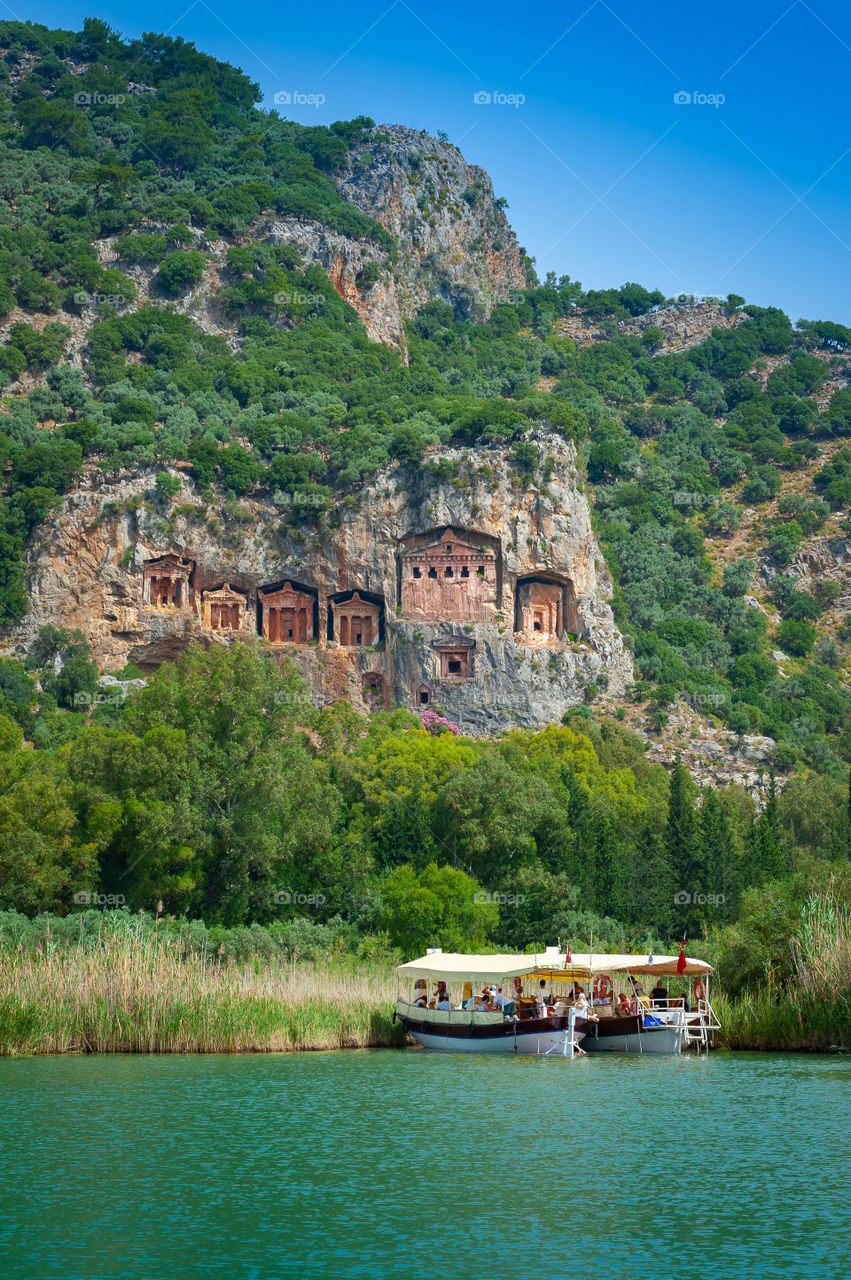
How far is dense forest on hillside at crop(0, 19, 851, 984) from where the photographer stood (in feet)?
147

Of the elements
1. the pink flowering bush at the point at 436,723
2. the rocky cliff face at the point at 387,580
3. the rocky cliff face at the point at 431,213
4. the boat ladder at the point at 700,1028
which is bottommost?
the boat ladder at the point at 700,1028

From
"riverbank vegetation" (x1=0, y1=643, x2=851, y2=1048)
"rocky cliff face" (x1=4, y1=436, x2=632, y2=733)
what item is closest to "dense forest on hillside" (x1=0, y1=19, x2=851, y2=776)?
"rocky cliff face" (x1=4, y1=436, x2=632, y2=733)

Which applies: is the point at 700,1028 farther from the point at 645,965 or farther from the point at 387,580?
the point at 387,580

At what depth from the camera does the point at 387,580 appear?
9344cm

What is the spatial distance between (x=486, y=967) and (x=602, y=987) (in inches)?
137

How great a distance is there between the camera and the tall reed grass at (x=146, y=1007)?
3048 cm

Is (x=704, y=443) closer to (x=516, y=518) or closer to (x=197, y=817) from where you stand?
(x=516, y=518)

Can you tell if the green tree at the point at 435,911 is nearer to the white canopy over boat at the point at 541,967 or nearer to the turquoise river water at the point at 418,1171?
the white canopy over boat at the point at 541,967

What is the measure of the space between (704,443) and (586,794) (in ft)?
249

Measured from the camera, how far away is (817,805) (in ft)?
218

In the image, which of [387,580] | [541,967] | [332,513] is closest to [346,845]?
[541,967]

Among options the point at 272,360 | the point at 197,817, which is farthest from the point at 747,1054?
the point at 272,360

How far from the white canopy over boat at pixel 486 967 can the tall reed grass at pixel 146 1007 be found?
240 centimetres

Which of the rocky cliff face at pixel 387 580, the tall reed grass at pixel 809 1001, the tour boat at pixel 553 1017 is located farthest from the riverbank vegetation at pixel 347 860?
the rocky cliff face at pixel 387 580
